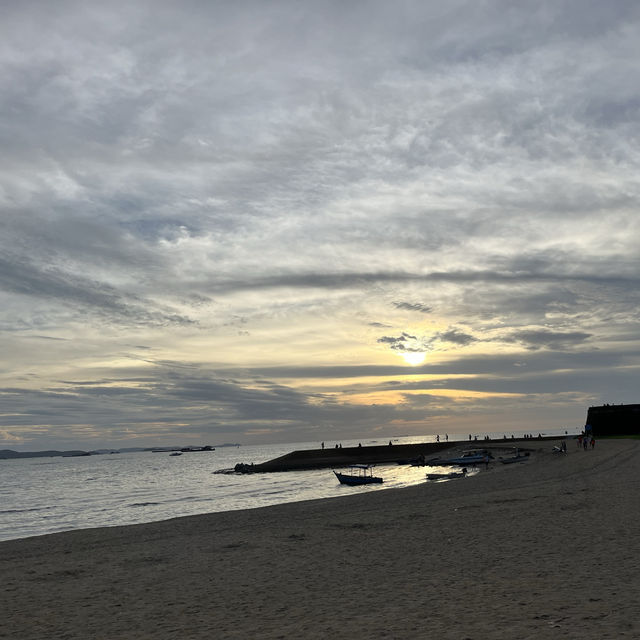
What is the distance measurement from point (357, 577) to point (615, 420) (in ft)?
366

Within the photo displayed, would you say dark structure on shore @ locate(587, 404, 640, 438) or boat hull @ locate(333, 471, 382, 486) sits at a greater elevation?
dark structure on shore @ locate(587, 404, 640, 438)

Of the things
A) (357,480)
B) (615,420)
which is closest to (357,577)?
(357,480)

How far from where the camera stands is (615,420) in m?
112

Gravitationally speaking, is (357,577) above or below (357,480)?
above

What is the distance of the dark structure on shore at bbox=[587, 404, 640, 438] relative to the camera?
11031 centimetres

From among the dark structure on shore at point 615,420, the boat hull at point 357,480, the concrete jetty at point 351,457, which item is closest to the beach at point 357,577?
the boat hull at point 357,480

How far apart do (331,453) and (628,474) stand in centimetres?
10832

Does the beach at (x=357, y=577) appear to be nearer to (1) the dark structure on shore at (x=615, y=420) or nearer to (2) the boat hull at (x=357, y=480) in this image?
(2) the boat hull at (x=357, y=480)

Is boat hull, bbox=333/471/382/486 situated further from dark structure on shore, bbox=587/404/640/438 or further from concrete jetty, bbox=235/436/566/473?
dark structure on shore, bbox=587/404/640/438

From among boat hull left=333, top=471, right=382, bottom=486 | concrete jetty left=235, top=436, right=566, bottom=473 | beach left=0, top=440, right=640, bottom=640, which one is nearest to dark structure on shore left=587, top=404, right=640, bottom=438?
concrete jetty left=235, top=436, right=566, bottom=473

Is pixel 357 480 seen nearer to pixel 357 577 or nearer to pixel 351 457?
pixel 357 577

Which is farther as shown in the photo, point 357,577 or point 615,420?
point 615,420

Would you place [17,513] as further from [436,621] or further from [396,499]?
[436,621]

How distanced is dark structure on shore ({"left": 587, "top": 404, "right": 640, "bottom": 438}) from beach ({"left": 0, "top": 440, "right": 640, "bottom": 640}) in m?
91.6
